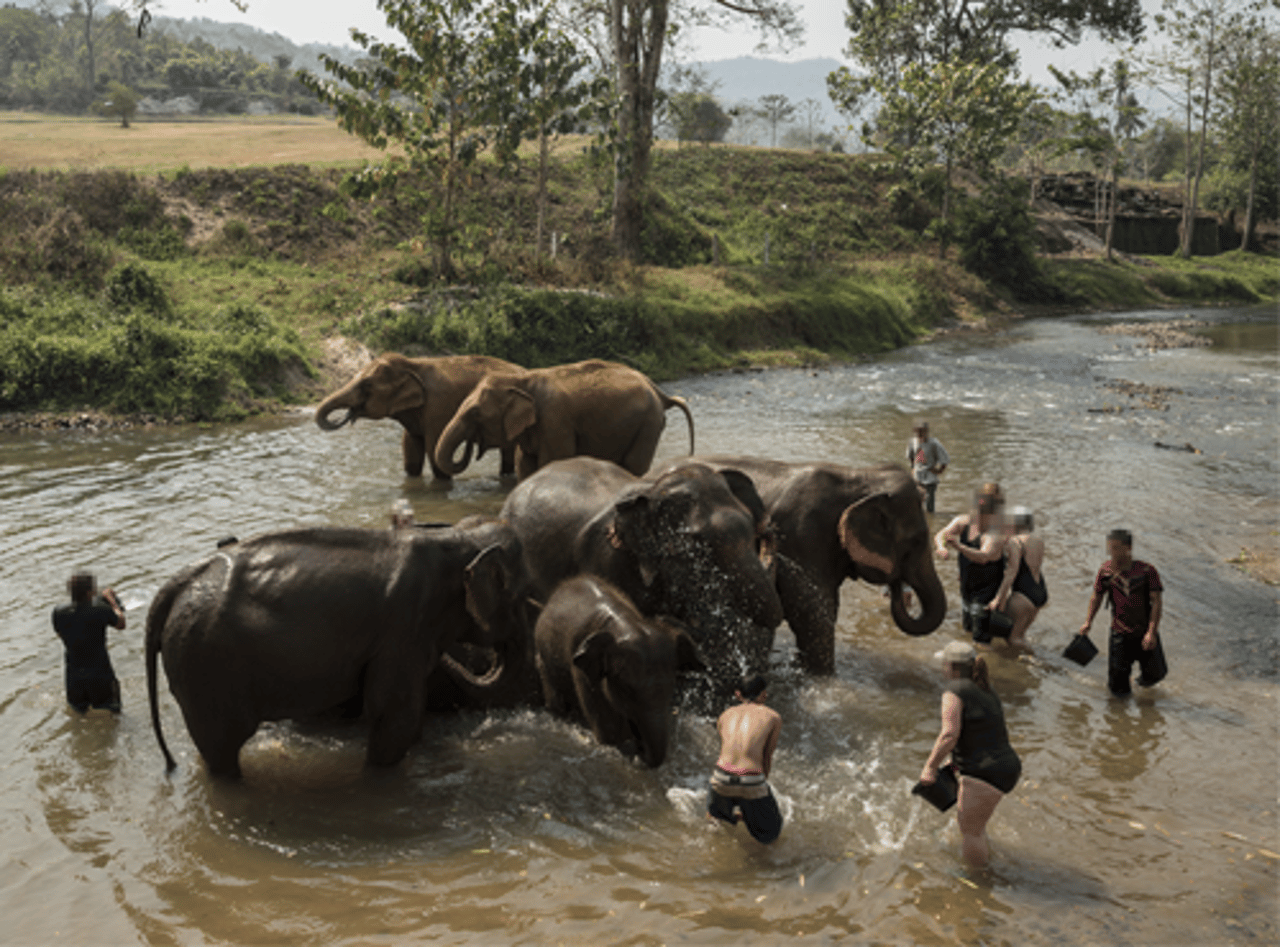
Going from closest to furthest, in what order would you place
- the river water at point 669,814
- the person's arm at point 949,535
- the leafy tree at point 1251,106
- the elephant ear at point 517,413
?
1. the river water at point 669,814
2. the person's arm at point 949,535
3. the elephant ear at point 517,413
4. the leafy tree at point 1251,106

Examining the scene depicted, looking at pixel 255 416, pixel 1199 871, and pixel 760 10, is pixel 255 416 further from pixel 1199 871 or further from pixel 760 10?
pixel 760 10

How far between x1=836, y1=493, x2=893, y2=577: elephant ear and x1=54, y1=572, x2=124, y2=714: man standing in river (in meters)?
5.30

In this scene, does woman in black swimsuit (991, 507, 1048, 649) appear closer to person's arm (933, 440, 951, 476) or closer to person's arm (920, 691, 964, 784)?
person's arm (920, 691, 964, 784)

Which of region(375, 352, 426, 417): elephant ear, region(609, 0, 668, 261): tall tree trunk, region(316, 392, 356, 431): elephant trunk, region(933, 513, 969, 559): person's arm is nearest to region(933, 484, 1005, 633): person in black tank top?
region(933, 513, 969, 559): person's arm

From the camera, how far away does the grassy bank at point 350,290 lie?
18.4m

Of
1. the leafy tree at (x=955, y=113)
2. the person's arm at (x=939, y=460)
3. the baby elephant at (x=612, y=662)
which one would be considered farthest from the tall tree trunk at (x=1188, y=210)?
the baby elephant at (x=612, y=662)

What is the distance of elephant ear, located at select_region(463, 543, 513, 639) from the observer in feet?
20.5

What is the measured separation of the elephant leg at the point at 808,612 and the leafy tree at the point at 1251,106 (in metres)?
63.2

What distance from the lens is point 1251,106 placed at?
6031 centimetres

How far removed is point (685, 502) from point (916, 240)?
4571 cm

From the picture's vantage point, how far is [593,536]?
7.43 m

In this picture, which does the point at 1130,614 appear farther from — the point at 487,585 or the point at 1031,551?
the point at 487,585

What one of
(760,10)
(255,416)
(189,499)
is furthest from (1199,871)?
(760,10)

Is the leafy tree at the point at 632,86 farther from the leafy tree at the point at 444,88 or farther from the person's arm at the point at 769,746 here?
the person's arm at the point at 769,746
